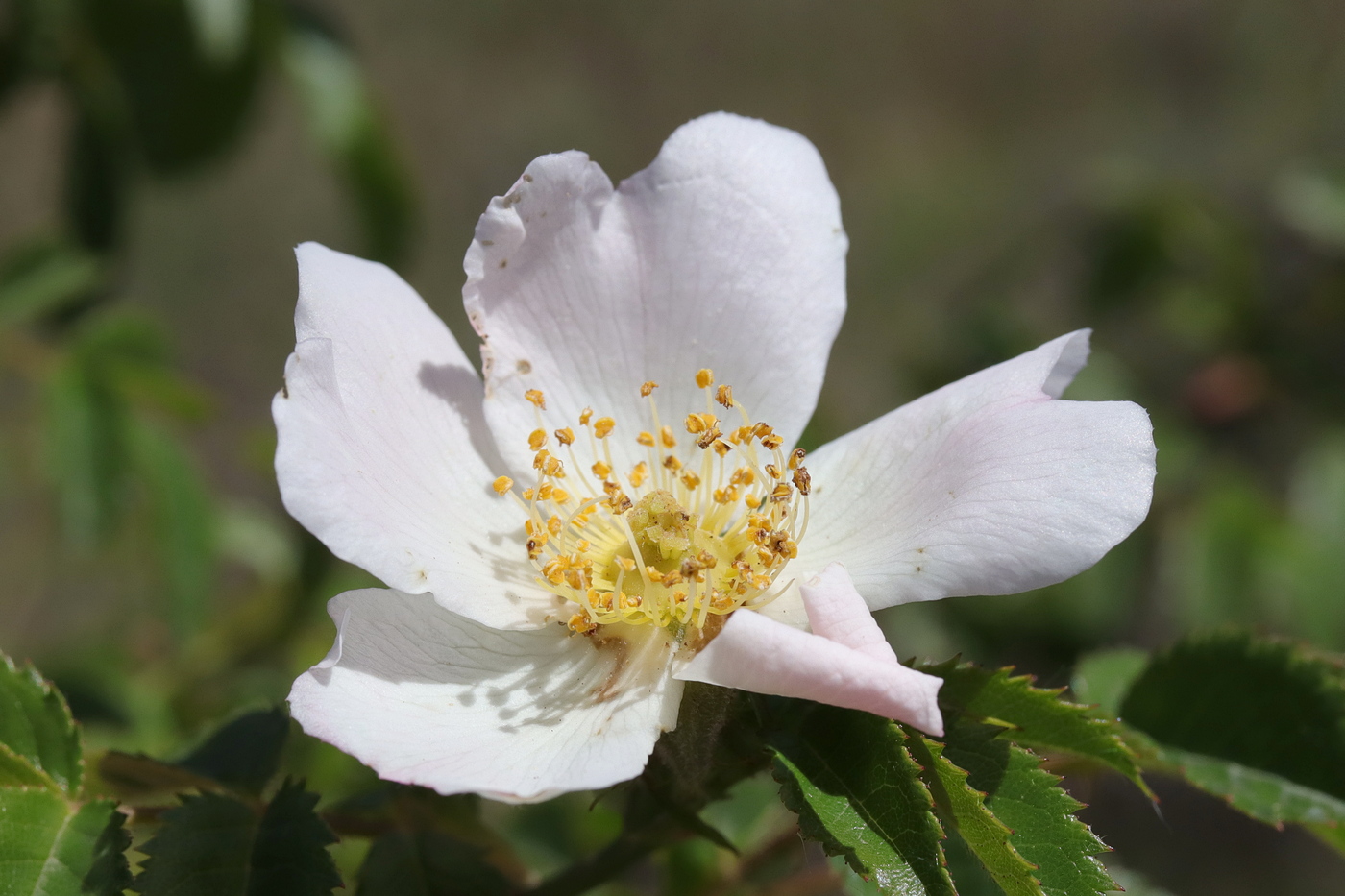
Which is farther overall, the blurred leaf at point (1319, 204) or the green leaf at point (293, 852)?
the blurred leaf at point (1319, 204)

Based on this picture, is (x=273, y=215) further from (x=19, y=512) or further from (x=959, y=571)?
(x=959, y=571)

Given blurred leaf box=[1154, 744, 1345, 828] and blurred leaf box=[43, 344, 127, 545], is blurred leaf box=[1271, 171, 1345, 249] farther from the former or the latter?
blurred leaf box=[43, 344, 127, 545]

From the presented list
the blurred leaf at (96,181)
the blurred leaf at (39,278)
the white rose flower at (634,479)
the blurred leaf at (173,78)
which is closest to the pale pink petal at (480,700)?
the white rose flower at (634,479)

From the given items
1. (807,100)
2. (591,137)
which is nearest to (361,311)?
(591,137)

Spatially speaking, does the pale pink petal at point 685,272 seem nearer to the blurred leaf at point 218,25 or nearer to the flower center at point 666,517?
the flower center at point 666,517

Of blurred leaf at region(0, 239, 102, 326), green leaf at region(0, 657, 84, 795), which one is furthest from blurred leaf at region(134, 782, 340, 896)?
blurred leaf at region(0, 239, 102, 326)

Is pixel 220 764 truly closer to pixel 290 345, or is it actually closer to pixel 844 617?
pixel 844 617
